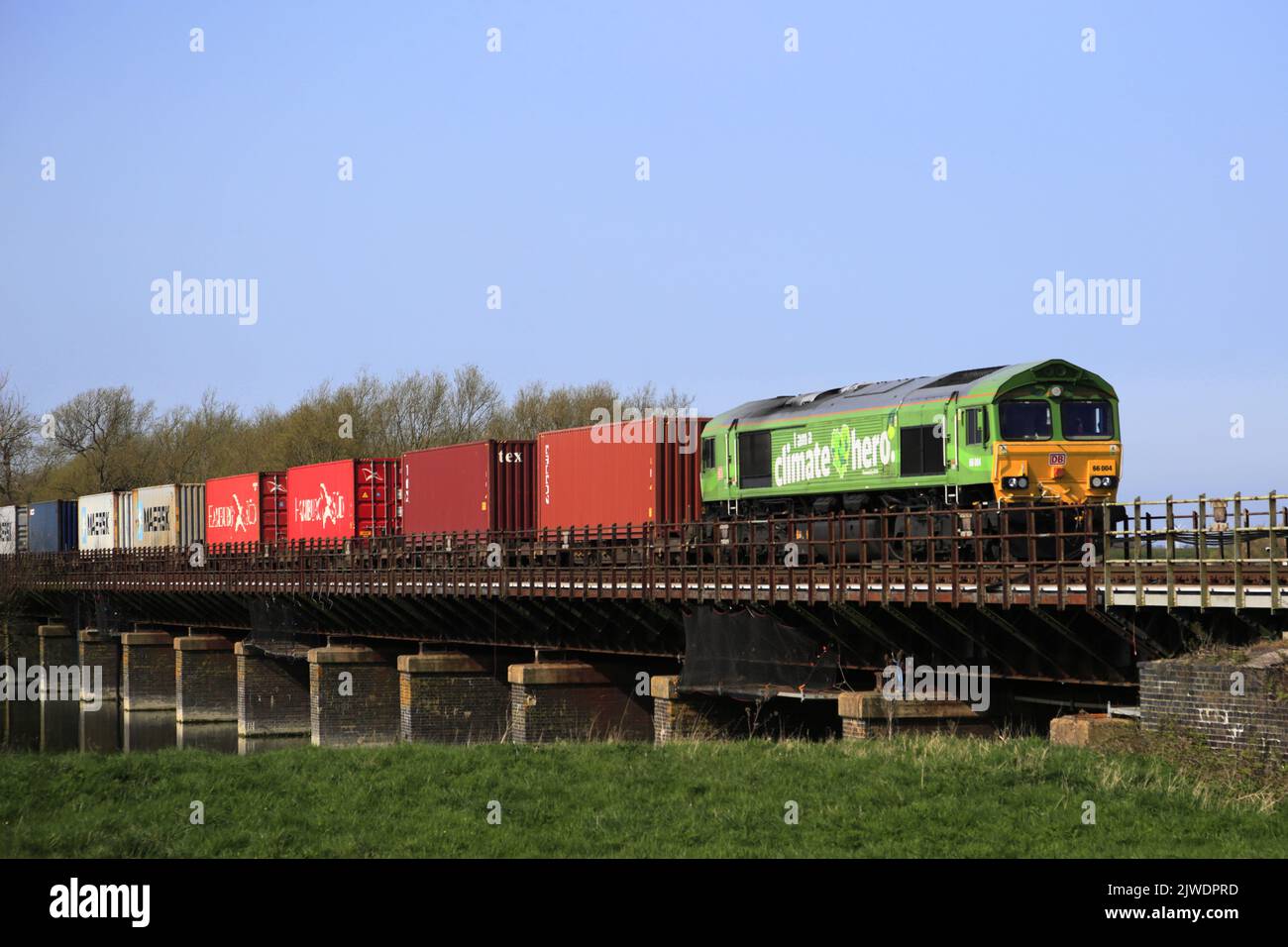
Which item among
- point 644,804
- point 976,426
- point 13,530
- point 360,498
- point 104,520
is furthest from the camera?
point 13,530

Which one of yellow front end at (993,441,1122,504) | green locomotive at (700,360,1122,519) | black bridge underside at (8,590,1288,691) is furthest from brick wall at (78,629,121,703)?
yellow front end at (993,441,1122,504)

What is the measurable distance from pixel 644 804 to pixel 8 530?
78.8 meters

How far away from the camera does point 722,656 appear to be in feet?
98.2

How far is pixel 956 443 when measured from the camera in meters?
30.7

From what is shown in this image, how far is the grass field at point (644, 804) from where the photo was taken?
55.0 ft

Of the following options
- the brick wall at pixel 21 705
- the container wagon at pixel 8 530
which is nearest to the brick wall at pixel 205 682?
the brick wall at pixel 21 705

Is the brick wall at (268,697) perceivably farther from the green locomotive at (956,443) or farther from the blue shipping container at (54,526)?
the blue shipping container at (54,526)

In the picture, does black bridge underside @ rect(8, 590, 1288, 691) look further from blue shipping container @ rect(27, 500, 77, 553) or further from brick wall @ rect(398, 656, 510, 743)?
blue shipping container @ rect(27, 500, 77, 553)

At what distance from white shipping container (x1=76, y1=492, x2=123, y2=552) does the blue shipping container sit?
0.68 m

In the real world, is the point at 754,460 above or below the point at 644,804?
above

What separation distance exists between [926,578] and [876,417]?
7.90 m

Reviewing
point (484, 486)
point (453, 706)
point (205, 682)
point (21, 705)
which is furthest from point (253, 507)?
point (453, 706)

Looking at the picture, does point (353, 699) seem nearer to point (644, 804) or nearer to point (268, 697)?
point (268, 697)
